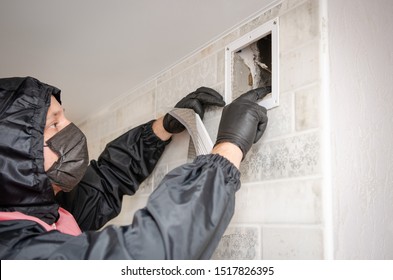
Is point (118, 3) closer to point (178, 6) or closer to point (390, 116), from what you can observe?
point (178, 6)

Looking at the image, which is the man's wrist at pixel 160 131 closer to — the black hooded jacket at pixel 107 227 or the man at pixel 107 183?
the man at pixel 107 183

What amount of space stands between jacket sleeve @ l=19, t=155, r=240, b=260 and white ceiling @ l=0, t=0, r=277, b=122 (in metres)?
0.64

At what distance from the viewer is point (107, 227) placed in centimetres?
100

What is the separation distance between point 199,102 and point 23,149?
64 cm

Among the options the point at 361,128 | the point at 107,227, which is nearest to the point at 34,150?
the point at 107,227

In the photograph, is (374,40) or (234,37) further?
(234,37)

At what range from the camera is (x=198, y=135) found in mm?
1413

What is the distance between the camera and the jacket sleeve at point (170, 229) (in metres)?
0.91

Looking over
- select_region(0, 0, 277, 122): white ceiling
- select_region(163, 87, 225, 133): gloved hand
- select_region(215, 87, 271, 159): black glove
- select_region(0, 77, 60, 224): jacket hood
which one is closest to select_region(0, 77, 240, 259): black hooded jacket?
select_region(0, 77, 60, 224): jacket hood

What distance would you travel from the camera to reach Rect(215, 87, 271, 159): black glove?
117 cm

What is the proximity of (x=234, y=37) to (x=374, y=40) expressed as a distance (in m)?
0.48

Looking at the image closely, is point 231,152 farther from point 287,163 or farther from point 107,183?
point 107,183

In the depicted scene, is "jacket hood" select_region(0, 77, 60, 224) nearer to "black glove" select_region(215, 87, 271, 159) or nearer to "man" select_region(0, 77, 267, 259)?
"man" select_region(0, 77, 267, 259)
